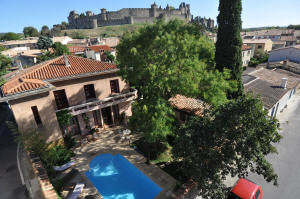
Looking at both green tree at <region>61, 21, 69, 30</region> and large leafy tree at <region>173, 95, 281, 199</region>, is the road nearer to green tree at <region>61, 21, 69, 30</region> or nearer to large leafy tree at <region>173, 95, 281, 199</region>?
large leafy tree at <region>173, 95, 281, 199</region>

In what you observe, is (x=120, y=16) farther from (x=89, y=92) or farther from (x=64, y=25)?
(x=89, y=92)

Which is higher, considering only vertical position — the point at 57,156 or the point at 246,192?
the point at 57,156

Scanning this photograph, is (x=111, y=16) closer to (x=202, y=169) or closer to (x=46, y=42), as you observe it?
(x=46, y=42)

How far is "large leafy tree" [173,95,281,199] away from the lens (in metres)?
9.88

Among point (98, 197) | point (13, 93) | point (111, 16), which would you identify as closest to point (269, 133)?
point (98, 197)

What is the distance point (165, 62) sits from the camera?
45.5 feet

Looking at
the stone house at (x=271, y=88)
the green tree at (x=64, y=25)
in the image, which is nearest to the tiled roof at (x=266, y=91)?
the stone house at (x=271, y=88)

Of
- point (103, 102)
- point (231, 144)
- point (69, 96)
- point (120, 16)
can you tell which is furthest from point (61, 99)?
point (120, 16)

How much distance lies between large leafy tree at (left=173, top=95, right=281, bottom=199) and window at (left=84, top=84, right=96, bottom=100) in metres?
13.4

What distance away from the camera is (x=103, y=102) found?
792 inches

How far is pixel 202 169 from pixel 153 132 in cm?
459

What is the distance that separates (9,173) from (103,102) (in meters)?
10.3

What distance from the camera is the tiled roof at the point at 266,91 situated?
21875 mm

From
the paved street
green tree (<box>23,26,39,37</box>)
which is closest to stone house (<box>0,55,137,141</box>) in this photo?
the paved street
